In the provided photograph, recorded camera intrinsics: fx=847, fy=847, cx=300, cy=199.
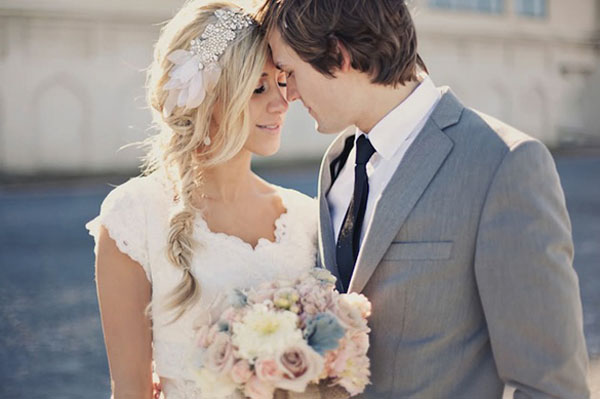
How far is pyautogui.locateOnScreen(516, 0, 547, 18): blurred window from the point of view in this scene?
3303cm

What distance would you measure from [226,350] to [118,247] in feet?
2.52

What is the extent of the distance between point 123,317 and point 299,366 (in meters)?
0.87

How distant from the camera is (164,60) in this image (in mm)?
3371

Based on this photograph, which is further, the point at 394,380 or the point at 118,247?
the point at 118,247

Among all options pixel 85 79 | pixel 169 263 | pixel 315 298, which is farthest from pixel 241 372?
pixel 85 79

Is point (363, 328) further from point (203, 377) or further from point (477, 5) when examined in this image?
point (477, 5)

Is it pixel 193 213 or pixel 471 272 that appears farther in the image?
pixel 193 213

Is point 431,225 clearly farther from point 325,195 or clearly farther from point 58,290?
point 58,290

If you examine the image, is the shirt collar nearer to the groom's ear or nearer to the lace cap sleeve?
the groom's ear

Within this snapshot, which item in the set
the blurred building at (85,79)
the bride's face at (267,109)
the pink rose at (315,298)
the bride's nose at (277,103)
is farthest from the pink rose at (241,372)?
the blurred building at (85,79)

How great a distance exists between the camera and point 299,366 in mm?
2408

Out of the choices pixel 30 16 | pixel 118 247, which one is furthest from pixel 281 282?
pixel 30 16

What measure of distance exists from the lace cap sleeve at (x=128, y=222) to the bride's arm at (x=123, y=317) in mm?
25

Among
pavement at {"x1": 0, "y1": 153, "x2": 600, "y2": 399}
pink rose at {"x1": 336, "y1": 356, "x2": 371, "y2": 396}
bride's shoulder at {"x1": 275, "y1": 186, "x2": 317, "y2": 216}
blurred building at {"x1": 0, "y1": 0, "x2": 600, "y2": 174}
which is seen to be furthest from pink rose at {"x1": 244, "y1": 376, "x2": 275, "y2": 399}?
blurred building at {"x1": 0, "y1": 0, "x2": 600, "y2": 174}
